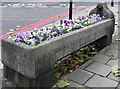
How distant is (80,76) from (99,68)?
1.80ft

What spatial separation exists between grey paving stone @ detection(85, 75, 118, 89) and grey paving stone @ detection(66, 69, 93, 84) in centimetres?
10

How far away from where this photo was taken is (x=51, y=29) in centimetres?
398

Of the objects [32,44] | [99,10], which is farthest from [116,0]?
[32,44]

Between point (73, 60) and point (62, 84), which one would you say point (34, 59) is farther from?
point (73, 60)

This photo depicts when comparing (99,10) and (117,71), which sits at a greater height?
(99,10)

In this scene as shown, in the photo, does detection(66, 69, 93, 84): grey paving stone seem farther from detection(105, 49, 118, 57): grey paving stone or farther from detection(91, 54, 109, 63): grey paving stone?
detection(105, 49, 118, 57): grey paving stone

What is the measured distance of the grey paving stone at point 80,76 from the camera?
3.76 metres

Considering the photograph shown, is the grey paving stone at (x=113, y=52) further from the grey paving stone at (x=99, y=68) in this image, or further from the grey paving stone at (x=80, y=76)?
the grey paving stone at (x=80, y=76)

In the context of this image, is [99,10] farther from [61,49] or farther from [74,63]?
[61,49]

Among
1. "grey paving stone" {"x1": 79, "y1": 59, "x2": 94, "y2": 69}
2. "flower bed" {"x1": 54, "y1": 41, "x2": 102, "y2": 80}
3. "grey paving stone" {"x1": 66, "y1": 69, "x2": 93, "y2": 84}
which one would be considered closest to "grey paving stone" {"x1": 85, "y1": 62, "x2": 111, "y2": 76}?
"grey paving stone" {"x1": 79, "y1": 59, "x2": 94, "y2": 69}

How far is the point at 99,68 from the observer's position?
423 cm

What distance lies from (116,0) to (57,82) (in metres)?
11.0

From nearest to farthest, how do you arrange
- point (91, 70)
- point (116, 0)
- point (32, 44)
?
point (32, 44), point (91, 70), point (116, 0)

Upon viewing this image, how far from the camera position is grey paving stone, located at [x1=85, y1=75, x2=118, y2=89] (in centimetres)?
361
